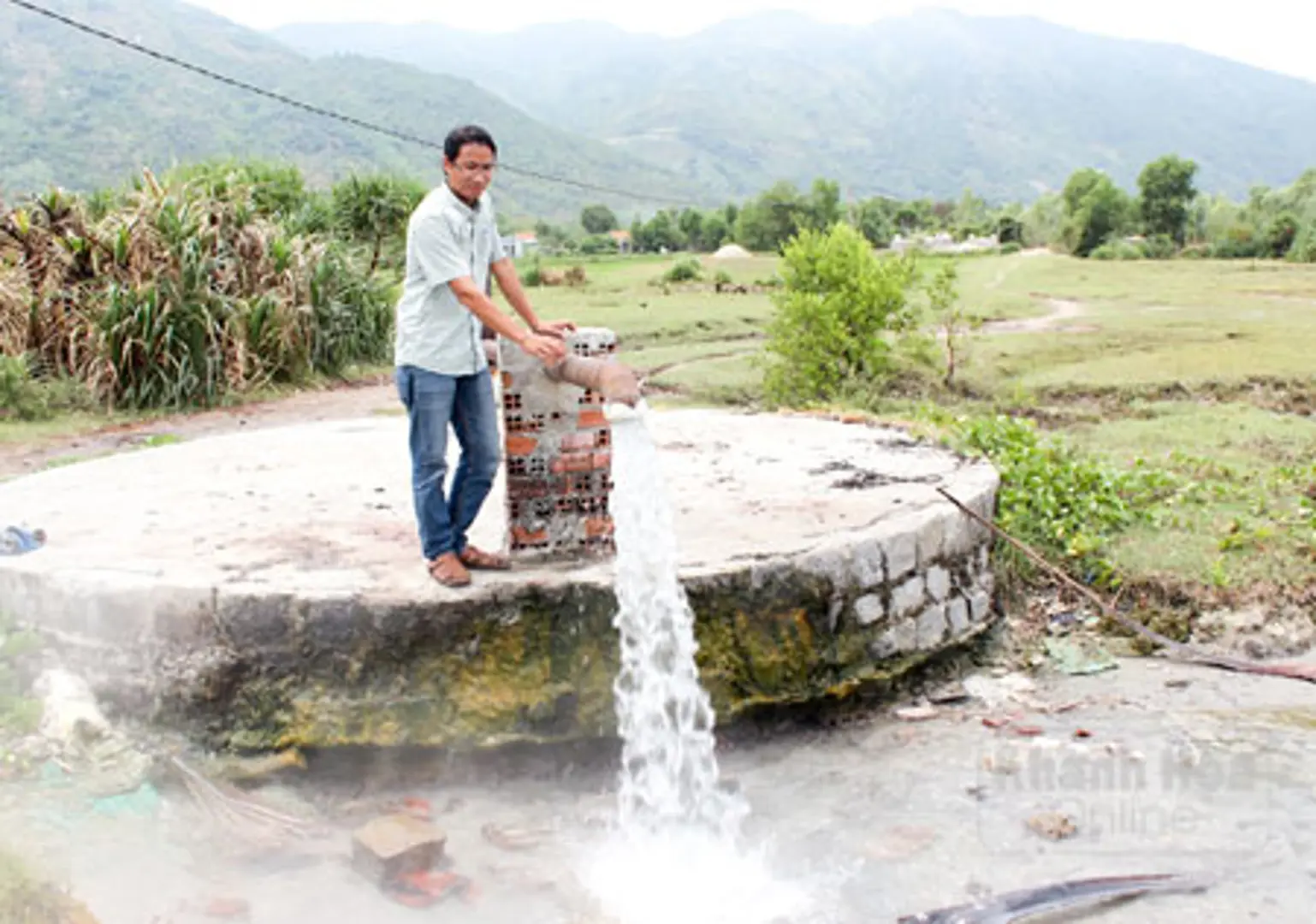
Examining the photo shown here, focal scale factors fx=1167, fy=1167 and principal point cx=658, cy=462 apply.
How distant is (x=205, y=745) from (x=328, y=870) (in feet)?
2.74

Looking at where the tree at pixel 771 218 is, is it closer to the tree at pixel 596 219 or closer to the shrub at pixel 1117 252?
the shrub at pixel 1117 252

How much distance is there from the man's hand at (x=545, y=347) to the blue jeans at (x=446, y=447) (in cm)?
28

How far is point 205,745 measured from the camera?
4105 mm

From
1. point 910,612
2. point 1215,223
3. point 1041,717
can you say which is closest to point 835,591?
point 910,612

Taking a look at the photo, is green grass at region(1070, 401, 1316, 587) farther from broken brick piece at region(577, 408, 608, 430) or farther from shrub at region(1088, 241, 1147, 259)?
shrub at region(1088, 241, 1147, 259)

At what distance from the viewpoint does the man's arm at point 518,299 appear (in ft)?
13.9

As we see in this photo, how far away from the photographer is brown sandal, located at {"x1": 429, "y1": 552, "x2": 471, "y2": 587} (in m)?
4.12

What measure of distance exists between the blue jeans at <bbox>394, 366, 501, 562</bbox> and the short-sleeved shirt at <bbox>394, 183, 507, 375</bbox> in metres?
0.07

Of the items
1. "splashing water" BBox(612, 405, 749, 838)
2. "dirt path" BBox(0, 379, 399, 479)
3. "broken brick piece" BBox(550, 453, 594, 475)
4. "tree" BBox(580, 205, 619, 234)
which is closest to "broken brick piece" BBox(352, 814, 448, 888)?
"splashing water" BBox(612, 405, 749, 838)

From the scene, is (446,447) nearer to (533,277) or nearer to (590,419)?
(590,419)

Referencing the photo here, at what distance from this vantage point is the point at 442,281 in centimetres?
382

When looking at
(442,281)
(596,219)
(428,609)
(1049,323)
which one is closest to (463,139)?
(442,281)

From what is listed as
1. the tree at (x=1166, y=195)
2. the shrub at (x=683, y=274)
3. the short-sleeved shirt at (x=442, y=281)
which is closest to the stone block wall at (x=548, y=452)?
the short-sleeved shirt at (x=442, y=281)

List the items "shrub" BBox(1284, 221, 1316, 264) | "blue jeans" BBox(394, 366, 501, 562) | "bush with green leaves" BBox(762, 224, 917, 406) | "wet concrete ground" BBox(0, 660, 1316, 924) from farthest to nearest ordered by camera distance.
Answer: "shrub" BBox(1284, 221, 1316, 264), "bush with green leaves" BBox(762, 224, 917, 406), "blue jeans" BBox(394, 366, 501, 562), "wet concrete ground" BBox(0, 660, 1316, 924)
